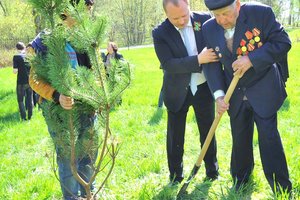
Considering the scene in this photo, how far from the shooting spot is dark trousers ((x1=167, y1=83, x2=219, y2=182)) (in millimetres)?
3451

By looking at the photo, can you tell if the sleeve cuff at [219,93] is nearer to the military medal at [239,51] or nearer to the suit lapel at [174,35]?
the military medal at [239,51]

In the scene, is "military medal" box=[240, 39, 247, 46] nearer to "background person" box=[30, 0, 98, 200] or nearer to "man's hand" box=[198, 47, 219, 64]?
"man's hand" box=[198, 47, 219, 64]

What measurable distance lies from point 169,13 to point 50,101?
1249mm

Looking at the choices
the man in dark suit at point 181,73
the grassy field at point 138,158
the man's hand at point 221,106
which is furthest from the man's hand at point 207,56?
the grassy field at point 138,158

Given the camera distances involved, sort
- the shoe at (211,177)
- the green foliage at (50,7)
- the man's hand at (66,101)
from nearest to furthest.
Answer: the green foliage at (50,7)
the man's hand at (66,101)
the shoe at (211,177)

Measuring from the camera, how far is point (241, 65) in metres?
2.71

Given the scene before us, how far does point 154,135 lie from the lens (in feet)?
18.3

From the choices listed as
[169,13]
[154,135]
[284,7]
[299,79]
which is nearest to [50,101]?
[169,13]

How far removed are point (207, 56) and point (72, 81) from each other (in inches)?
51.2

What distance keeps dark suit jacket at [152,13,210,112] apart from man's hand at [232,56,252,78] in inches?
17.6

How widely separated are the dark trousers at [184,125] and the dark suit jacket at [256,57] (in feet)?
1.24

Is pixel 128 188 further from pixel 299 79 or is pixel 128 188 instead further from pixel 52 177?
pixel 299 79

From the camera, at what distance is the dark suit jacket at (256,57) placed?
2.69m

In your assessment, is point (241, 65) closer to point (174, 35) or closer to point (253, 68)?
point (253, 68)
